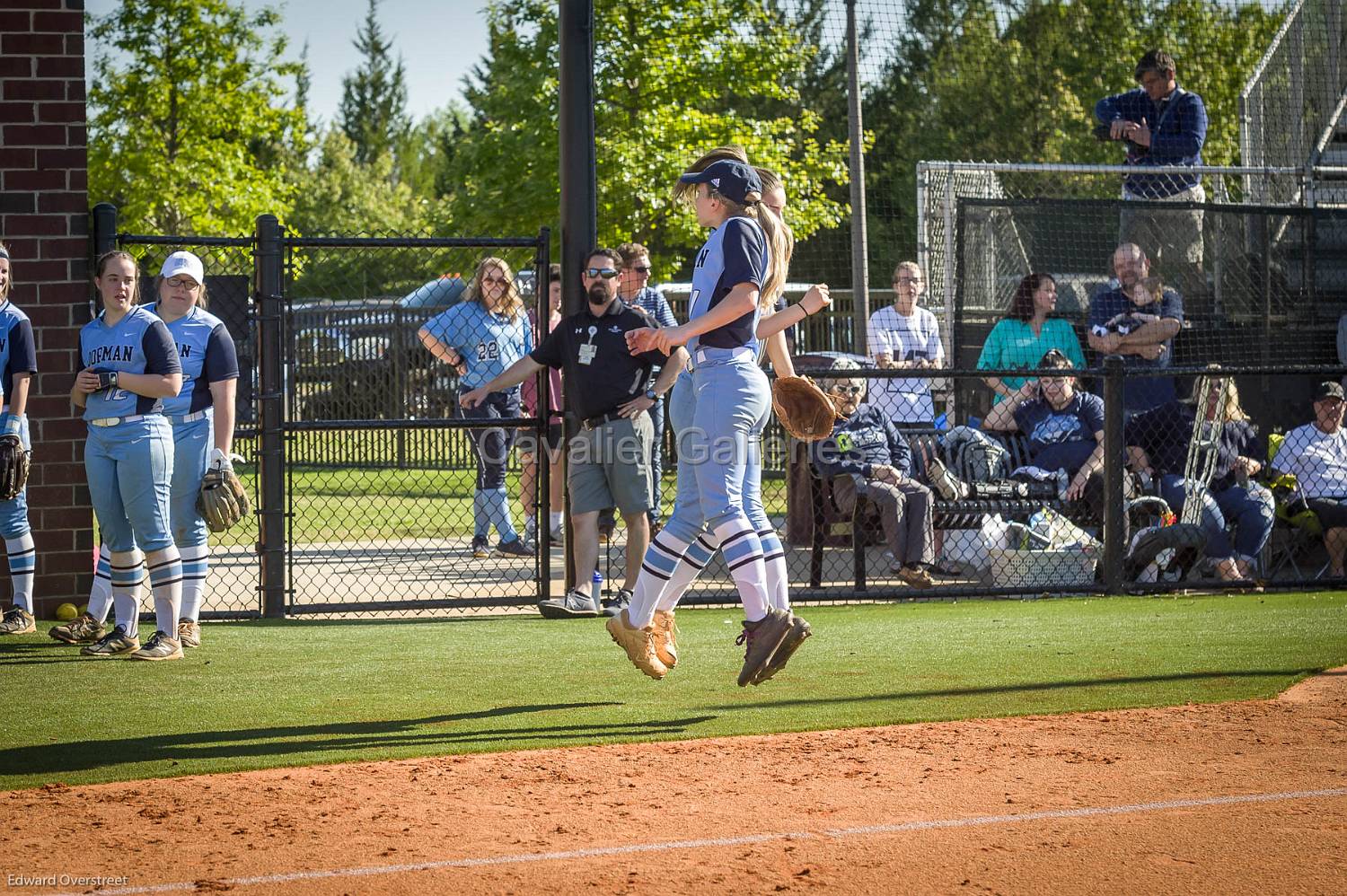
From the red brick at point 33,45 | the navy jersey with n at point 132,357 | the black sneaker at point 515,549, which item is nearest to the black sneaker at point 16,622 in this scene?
the navy jersey with n at point 132,357

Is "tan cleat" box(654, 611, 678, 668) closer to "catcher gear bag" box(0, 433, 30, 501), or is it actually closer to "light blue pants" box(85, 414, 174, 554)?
"light blue pants" box(85, 414, 174, 554)

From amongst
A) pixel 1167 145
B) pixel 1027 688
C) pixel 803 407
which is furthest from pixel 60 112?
pixel 1167 145

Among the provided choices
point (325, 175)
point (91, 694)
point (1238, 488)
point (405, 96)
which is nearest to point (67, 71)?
point (91, 694)

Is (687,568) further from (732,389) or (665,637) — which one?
(732,389)

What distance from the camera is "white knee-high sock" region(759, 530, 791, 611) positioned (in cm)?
612

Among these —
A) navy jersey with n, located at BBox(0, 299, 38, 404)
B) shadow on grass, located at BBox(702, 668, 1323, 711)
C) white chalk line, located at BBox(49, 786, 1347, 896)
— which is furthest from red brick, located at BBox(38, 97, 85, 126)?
white chalk line, located at BBox(49, 786, 1347, 896)

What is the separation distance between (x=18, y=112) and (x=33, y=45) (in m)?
0.41

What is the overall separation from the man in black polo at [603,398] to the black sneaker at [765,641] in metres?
2.39

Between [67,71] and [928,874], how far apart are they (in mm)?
7256

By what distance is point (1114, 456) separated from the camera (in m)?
9.91

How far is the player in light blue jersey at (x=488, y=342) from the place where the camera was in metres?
10.8

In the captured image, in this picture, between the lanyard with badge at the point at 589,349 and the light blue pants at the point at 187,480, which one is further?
the lanyard with badge at the point at 589,349

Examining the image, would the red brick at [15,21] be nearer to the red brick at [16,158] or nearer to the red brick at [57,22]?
the red brick at [57,22]

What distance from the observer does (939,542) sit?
10844 millimetres
